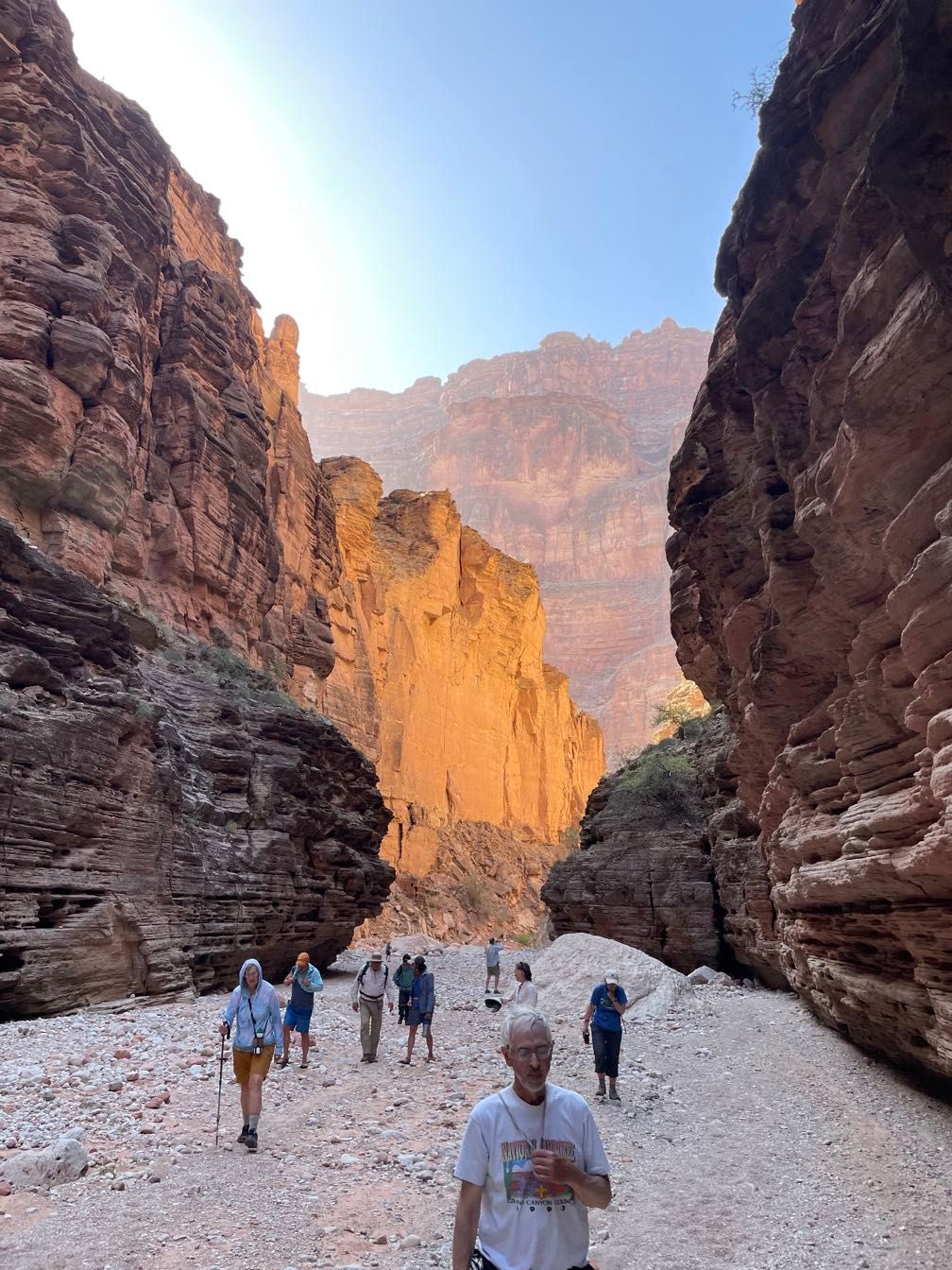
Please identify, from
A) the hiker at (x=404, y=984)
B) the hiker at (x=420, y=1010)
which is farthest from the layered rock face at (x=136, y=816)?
the hiker at (x=420, y=1010)

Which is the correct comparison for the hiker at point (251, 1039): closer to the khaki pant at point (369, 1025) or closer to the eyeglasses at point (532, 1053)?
the khaki pant at point (369, 1025)

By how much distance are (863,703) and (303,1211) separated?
18.9ft

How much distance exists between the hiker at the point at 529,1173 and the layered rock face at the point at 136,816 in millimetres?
9321

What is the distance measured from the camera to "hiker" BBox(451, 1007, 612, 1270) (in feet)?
7.34

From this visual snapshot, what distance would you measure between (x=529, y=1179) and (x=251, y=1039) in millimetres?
4332

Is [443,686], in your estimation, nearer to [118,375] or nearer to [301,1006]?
[118,375]

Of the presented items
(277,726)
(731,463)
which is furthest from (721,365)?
(277,726)

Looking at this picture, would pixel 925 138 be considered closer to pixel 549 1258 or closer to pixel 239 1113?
pixel 549 1258

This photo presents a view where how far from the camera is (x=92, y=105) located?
22531 mm

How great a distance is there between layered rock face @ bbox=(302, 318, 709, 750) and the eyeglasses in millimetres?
91098

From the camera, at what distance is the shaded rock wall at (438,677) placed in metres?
44.7

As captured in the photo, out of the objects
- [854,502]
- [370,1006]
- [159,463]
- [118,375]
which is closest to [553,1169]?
[854,502]

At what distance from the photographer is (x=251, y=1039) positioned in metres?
5.92

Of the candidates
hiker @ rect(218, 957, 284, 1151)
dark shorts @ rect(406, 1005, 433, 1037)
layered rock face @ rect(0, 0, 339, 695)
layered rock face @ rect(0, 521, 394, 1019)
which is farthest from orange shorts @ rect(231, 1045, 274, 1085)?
layered rock face @ rect(0, 0, 339, 695)
